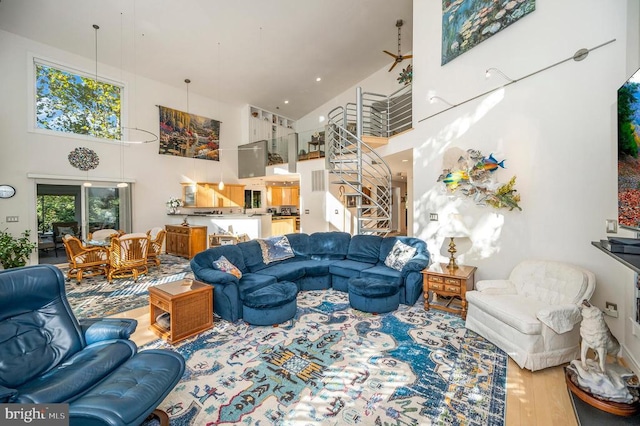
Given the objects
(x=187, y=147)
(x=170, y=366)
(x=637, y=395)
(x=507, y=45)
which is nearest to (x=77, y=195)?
(x=187, y=147)

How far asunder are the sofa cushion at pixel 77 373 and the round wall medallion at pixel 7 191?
630 centimetres

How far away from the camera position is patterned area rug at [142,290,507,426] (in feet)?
6.17

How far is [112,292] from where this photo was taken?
15.2 feet

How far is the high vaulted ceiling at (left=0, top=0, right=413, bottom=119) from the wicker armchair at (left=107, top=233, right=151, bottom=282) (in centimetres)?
463

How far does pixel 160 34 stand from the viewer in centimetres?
614

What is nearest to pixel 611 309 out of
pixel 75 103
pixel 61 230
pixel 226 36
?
pixel 226 36

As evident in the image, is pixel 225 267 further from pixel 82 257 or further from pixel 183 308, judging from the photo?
pixel 82 257

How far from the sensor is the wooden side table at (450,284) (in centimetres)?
342

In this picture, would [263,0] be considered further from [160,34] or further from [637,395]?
[637,395]

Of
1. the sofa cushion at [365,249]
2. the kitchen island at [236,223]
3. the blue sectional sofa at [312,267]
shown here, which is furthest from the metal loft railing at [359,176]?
the kitchen island at [236,223]

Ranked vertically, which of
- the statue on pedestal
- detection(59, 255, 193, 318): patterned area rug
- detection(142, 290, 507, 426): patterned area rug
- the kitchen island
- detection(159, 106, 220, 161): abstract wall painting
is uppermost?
detection(159, 106, 220, 161): abstract wall painting

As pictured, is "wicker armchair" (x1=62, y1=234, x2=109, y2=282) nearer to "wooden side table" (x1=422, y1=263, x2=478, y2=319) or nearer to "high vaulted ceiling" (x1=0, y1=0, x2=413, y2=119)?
"high vaulted ceiling" (x1=0, y1=0, x2=413, y2=119)

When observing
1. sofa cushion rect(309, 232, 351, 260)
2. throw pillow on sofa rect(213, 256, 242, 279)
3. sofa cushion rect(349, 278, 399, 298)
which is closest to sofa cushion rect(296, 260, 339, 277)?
sofa cushion rect(309, 232, 351, 260)

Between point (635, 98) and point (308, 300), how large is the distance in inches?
158
